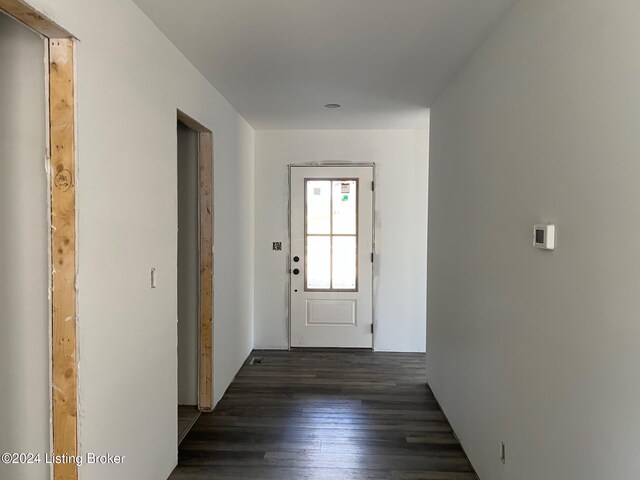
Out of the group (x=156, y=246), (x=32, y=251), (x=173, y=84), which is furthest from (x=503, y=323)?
(x=173, y=84)

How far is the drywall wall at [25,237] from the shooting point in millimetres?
1567

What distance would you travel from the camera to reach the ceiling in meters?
2.03

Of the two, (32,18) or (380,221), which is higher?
(32,18)

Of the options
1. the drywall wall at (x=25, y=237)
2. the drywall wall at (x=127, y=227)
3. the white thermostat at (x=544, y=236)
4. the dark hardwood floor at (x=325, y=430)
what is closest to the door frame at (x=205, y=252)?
the drywall wall at (x=127, y=227)

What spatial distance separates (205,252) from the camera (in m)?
3.22

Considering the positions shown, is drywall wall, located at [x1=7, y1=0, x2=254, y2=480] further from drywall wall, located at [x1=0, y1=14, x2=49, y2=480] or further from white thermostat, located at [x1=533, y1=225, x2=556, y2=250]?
white thermostat, located at [x1=533, y1=225, x2=556, y2=250]

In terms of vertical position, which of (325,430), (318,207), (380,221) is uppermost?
(318,207)

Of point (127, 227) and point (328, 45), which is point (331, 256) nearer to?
point (328, 45)

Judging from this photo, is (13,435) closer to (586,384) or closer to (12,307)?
(12,307)

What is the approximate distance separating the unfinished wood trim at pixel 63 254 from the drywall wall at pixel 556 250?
1.72 metres

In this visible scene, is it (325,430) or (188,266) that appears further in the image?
(188,266)

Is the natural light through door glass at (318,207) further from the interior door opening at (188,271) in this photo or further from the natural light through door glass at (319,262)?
the interior door opening at (188,271)

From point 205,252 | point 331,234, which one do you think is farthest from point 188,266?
point 331,234

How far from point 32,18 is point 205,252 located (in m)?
1.99
